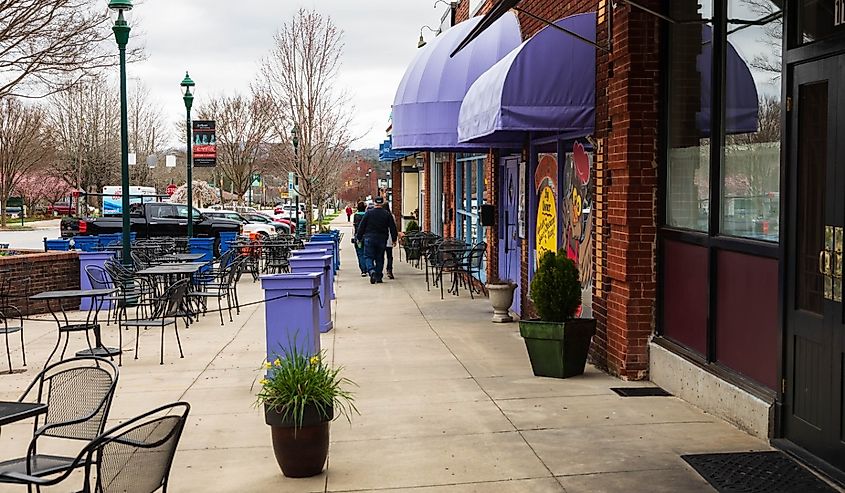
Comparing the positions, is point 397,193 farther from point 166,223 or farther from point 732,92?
point 732,92

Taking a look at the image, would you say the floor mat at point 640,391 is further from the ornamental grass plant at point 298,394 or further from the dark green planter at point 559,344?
the ornamental grass plant at point 298,394

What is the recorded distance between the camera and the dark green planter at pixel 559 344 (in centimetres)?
942

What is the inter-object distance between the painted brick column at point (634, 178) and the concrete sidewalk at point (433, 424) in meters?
0.61

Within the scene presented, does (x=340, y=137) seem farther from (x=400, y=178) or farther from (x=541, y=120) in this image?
(x=541, y=120)

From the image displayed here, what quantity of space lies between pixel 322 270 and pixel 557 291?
355 cm

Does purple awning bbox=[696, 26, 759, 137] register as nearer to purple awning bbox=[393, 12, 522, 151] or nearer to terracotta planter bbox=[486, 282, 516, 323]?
terracotta planter bbox=[486, 282, 516, 323]

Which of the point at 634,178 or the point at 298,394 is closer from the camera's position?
the point at 298,394

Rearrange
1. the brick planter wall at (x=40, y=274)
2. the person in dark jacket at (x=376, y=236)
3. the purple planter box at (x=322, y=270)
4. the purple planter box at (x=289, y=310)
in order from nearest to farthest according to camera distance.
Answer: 1. the purple planter box at (x=289, y=310)
2. the purple planter box at (x=322, y=270)
3. the brick planter wall at (x=40, y=274)
4. the person in dark jacket at (x=376, y=236)

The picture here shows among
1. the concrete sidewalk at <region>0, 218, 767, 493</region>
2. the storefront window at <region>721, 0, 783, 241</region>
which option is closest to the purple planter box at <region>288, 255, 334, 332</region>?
the concrete sidewalk at <region>0, 218, 767, 493</region>

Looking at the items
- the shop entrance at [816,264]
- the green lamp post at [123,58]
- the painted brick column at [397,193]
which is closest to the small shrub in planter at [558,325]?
the shop entrance at [816,264]

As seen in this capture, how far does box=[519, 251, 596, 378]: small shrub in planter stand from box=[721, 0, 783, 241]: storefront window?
6.75 ft

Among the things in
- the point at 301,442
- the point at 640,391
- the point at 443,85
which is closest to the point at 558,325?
the point at 640,391

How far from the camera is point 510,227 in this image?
1578cm

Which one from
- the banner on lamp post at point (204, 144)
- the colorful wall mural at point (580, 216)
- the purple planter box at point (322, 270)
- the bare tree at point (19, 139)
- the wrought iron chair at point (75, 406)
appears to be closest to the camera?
the wrought iron chair at point (75, 406)
